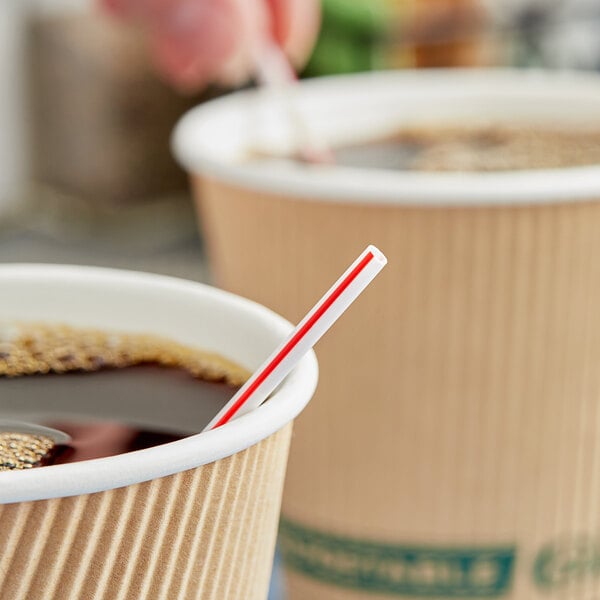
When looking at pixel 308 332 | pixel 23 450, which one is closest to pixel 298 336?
pixel 308 332

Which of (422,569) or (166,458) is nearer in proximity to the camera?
(166,458)

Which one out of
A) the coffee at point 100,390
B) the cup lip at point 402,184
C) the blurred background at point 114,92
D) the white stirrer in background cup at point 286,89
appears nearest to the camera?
the coffee at point 100,390

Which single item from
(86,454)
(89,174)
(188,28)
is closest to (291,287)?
(188,28)

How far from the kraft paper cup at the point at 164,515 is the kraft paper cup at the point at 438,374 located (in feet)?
0.76

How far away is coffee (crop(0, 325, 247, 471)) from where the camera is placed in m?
0.51

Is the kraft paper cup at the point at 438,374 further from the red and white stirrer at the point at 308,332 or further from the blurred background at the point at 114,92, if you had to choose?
the blurred background at the point at 114,92

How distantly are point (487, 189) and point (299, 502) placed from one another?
11.1 inches

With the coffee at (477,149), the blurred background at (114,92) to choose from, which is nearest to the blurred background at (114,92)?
the blurred background at (114,92)

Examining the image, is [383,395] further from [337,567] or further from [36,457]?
[36,457]

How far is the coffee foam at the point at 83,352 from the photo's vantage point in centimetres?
61

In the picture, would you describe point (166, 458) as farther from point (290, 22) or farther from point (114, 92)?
point (114, 92)

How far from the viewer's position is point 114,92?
250 cm

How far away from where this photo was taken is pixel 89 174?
254cm

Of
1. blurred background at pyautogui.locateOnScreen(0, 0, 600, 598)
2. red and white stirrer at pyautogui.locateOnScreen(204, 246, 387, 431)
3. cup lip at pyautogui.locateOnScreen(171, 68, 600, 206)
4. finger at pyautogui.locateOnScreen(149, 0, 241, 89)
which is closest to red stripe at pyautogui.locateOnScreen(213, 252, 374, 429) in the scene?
red and white stirrer at pyautogui.locateOnScreen(204, 246, 387, 431)
